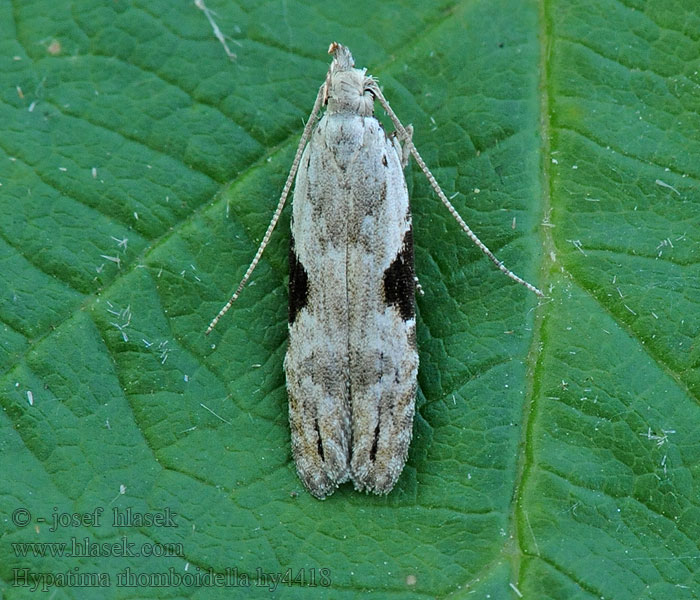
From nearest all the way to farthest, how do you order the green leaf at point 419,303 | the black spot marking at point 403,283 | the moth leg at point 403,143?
→ the green leaf at point 419,303
the black spot marking at point 403,283
the moth leg at point 403,143

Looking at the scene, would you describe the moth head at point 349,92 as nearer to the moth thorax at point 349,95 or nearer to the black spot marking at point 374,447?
the moth thorax at point 349,95

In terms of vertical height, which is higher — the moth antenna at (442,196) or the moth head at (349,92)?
the moth head at (349,92)

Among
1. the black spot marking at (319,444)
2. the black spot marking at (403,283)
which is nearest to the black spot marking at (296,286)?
the black spot marking at (403,283)

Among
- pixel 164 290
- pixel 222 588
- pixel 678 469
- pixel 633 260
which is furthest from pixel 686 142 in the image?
pixel 222 588

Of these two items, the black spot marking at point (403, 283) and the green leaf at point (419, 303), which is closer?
the green leaf at point (419, 303)

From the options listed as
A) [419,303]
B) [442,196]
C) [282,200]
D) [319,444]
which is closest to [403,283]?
[419,303]

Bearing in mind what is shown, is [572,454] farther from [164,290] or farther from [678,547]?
[164,290]
